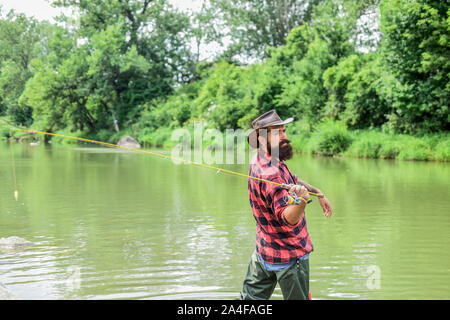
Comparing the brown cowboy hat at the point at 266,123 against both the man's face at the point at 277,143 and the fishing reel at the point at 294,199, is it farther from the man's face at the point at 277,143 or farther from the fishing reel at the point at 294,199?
the fishing reel at the point at 294,199

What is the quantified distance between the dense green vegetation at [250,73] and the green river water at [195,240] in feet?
23.3

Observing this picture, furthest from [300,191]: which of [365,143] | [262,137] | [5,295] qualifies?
[365,143]

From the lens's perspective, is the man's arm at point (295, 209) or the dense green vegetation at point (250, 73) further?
the dense green vegetation at point (250, 73)

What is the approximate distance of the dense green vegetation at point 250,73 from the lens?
24.2 metres

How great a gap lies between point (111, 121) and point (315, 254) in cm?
5135

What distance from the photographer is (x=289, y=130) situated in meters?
35.3

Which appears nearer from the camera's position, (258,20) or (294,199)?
(294,199)

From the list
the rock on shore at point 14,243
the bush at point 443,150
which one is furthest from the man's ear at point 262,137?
the bush at point 443,150

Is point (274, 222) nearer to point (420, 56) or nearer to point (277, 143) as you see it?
point (277, 143)

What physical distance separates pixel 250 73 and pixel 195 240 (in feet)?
113

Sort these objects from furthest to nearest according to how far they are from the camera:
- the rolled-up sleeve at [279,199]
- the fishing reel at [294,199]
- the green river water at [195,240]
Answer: the green river water at [195,240] < the rolled-up sleeve at [279,199] < the fishing reel at [294,199]

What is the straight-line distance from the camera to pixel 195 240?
823 centimetres
